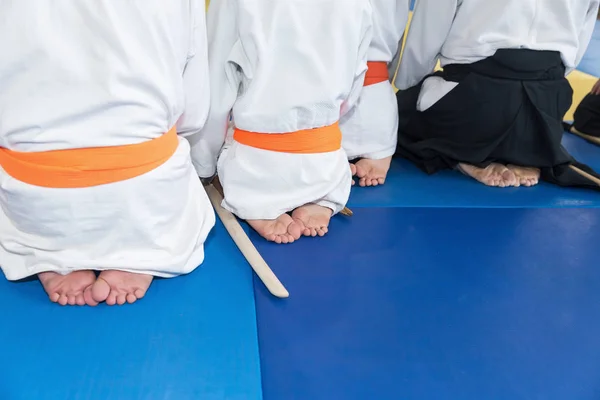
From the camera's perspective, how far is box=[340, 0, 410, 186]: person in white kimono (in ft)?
7.68

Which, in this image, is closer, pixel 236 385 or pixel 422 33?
pixel 236 385

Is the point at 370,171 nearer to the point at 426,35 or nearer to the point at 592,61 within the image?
the point at 426,35

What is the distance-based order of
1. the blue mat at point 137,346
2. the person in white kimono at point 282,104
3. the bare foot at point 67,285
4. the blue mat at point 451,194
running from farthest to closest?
the blue mat at point 451,194
the person in white kimono at point 282,104
the bare foot at point 67,285
the blue mat at point 137,346

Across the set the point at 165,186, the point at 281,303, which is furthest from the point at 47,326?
the point at 281,303

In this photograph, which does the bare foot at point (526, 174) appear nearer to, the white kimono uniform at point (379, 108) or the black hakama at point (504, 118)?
the black hakama at point (504, 118)

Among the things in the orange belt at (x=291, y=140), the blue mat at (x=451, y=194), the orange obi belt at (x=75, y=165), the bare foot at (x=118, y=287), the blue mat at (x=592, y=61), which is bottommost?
the blue mat at (x=592, y=61)

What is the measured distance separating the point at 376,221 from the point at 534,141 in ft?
3.28

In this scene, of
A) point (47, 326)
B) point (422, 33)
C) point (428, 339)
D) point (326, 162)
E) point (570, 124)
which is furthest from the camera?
point (570, 124)

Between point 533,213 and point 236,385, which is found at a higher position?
point 236,385

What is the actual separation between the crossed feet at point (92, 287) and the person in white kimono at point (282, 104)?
0.54m

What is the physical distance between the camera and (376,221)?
2.10 metres

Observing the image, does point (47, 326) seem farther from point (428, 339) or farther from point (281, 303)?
point (428, 339)

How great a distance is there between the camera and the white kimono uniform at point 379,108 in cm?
231

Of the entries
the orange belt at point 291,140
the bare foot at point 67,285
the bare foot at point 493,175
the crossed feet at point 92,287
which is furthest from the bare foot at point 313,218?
the bare foot at point 493,175
